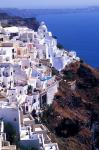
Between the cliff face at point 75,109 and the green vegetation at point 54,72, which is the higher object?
the green vegetation at point 54,72

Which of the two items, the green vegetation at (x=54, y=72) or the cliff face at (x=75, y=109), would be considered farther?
the green vegetation at (x=54, y=72)

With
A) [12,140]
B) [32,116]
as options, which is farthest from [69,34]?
[12,140]

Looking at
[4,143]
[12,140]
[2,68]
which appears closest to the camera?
[4,143]

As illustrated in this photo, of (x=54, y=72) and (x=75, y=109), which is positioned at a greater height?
(x=54, y=72)

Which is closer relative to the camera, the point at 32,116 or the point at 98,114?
the point at 32,116

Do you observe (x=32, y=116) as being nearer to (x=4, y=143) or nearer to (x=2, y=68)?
(x=2, y=68)

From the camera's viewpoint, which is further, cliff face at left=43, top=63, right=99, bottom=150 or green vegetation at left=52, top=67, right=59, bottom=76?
green vegetation at left=52, top=67, right=59, bottom=76

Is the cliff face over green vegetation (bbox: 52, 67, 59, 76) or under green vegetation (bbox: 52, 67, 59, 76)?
under

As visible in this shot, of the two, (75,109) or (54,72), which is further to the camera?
(54,72)
